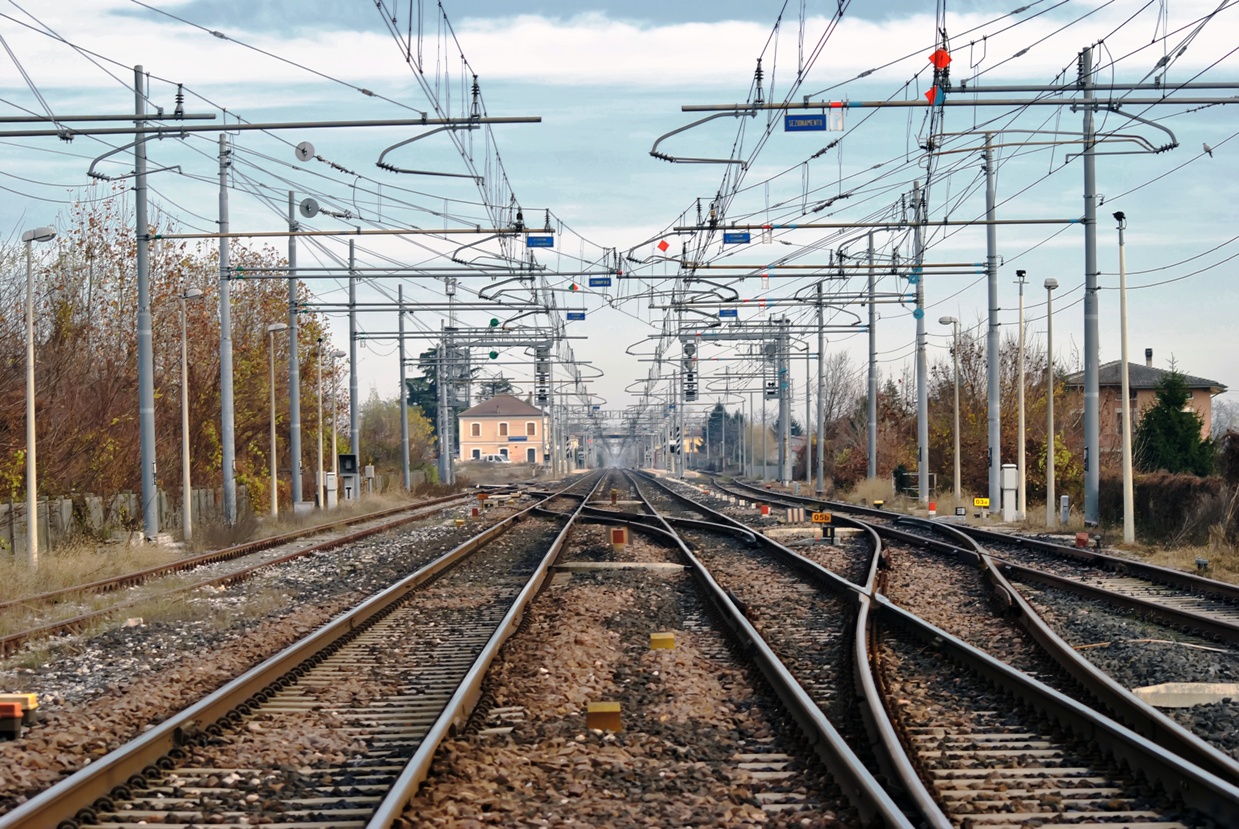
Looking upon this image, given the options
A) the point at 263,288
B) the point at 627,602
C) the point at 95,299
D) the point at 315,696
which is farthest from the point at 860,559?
the point at 263,288

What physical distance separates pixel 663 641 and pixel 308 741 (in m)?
4.59

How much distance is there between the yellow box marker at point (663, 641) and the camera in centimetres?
1252

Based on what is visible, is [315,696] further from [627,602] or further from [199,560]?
[199,560]

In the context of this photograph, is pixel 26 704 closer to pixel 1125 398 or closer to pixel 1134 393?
pixel 1125 398

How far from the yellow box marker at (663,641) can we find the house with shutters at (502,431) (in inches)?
5596

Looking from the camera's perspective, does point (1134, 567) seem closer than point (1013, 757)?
No

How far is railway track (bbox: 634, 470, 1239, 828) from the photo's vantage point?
6.66 m

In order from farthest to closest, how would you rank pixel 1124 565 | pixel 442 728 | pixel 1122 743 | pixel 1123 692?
pixel 1124 565 → pixel 1123 692 → pixel 442 728 → pixel 1122 743

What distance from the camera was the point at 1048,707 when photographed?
9.02 m

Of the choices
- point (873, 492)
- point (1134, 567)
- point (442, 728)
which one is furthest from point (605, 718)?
point (873, 492)

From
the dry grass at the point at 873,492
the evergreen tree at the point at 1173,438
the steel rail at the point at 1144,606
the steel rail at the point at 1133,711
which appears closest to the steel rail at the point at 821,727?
the steel rail at the point at 1133,711

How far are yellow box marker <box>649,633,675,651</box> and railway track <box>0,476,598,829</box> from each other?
1674mm

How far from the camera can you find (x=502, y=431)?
160000 millimetres

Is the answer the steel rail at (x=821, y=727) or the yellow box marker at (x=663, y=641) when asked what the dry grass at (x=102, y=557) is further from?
the steel rail at (x=821, y=727)
